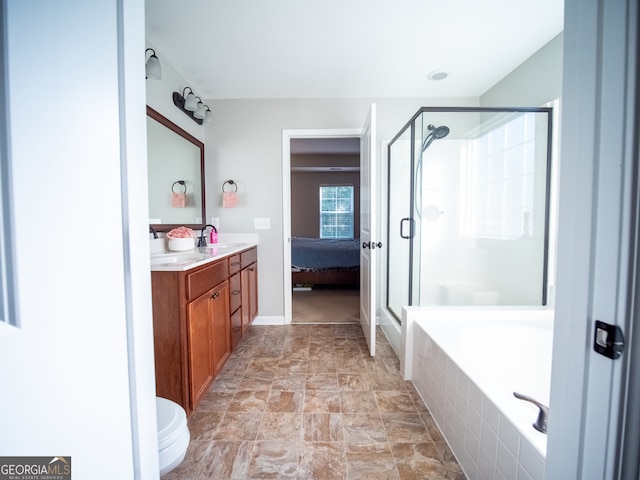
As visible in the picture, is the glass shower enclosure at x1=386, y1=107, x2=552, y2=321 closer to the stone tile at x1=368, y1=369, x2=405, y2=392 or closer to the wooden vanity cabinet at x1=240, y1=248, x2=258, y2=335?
the stone tile at x1=368, y1=369, x2=405, y2=392

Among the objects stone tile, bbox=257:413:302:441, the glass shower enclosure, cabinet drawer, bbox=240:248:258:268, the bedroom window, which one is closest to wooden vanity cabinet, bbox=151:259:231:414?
stone tile, bbox=257:413:302:441

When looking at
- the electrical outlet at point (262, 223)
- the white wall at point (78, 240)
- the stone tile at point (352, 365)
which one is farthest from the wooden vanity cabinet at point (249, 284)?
the white wall at point (78, 240)

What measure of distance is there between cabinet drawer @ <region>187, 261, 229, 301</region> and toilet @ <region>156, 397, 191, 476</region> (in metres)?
0.54

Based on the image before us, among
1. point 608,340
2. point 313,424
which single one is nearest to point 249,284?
point 313,424

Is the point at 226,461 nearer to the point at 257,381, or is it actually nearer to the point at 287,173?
the point at 257,381

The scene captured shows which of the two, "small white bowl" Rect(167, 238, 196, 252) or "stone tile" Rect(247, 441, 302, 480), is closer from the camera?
"stone tile" Rect(247, 441, 302, 480)

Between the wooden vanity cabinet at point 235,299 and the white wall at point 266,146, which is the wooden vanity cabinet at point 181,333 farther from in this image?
the white wall at point 266,146

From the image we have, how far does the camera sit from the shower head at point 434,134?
2025 millimetres

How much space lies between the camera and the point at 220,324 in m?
1.67

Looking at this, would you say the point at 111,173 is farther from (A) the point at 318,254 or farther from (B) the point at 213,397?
(A) the point at 318,254

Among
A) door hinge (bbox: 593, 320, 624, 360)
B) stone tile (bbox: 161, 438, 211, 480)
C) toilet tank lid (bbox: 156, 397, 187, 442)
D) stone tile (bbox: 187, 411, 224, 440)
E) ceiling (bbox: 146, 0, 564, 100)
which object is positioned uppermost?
ceiling (bbox: 146, 0, 564, 100)

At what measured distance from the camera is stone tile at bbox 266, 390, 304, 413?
4.83ft

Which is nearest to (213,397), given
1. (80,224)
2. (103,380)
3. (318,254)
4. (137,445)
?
(137,445)

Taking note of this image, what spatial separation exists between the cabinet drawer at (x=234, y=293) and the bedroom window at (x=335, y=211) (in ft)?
15.1
